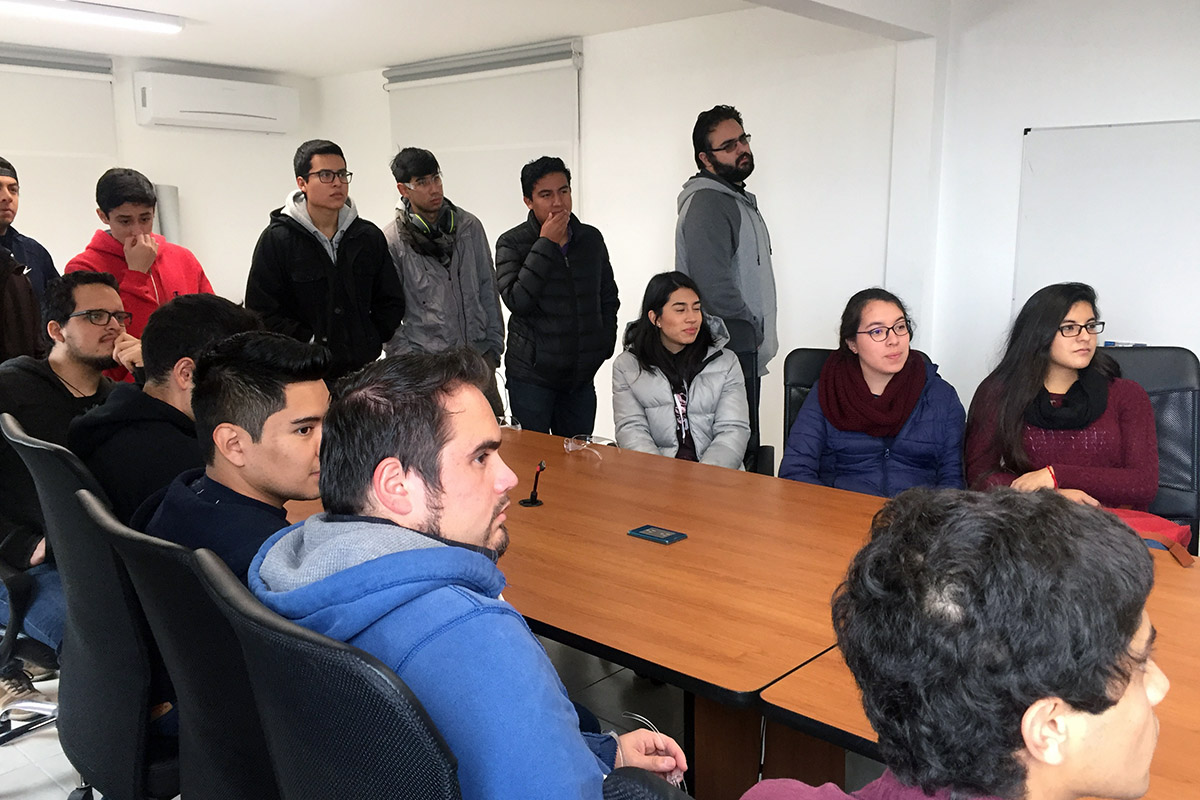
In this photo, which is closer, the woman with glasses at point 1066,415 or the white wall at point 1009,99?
the woman with glasses at point 1066,415

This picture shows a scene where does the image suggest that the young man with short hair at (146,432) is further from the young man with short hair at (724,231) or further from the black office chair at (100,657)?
the young man with short hair at (724,231)

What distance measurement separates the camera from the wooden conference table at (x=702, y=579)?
1.63m

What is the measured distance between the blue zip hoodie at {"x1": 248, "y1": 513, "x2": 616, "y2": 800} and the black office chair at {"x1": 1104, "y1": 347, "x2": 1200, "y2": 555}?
2381 mm

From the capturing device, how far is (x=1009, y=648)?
0.80 meters

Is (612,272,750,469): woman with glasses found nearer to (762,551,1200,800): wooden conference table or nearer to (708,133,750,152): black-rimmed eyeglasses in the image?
(708,133,750,152): black-rimmed eyeglasses

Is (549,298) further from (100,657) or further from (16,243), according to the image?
(100,657)

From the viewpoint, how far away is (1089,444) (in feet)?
9.20

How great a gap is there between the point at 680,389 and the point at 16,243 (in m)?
2.77

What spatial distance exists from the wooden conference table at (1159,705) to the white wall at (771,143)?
3539mm

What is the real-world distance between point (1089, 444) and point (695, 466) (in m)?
1.11

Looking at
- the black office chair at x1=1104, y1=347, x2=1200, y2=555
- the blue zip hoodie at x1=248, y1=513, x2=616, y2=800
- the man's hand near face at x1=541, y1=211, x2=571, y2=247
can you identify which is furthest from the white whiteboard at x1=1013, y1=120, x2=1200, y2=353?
the blue zip hoodie at x1=248, y1=513, x2=616, y2=800

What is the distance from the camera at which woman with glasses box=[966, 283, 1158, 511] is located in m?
2.75

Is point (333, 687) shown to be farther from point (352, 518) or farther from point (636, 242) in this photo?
point (636, 242)

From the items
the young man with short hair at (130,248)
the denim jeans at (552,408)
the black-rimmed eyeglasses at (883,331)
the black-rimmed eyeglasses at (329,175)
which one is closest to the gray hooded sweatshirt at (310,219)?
the black-rimmed eyeglasses at (329,175)
